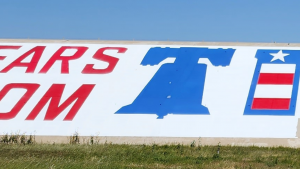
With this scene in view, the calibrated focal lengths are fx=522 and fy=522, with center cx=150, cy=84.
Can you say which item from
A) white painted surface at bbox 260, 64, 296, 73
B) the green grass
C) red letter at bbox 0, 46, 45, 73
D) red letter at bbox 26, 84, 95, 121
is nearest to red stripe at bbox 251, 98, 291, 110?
white painted surface at bbox 260, 64, 296, 73

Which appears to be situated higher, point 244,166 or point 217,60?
point 217,60

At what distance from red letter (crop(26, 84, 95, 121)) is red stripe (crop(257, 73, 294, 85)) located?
31.2 feet

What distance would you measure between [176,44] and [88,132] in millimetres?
7650

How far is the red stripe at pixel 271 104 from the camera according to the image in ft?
93.1

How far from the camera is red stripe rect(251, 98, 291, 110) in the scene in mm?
28375

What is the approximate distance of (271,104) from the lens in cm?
2844

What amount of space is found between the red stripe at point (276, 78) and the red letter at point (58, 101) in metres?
9.51

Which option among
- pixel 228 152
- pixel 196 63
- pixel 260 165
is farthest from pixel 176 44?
pixel 260 165

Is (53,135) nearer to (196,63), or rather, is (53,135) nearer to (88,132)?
(88,132)

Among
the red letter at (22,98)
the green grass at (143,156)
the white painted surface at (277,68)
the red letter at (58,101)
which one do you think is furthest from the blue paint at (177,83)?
the red letter at (22,98)

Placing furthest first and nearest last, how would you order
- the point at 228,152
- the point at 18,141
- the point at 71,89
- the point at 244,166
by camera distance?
1. the point at 71,89
2. the point at 18,141
3. the point at 228,152
4. the point at 244,166

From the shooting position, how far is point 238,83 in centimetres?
2925

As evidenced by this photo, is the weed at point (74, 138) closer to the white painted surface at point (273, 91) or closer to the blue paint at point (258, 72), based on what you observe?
the blue paint at point (258, 72)

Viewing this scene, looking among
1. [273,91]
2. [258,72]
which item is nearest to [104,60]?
[258,72]
